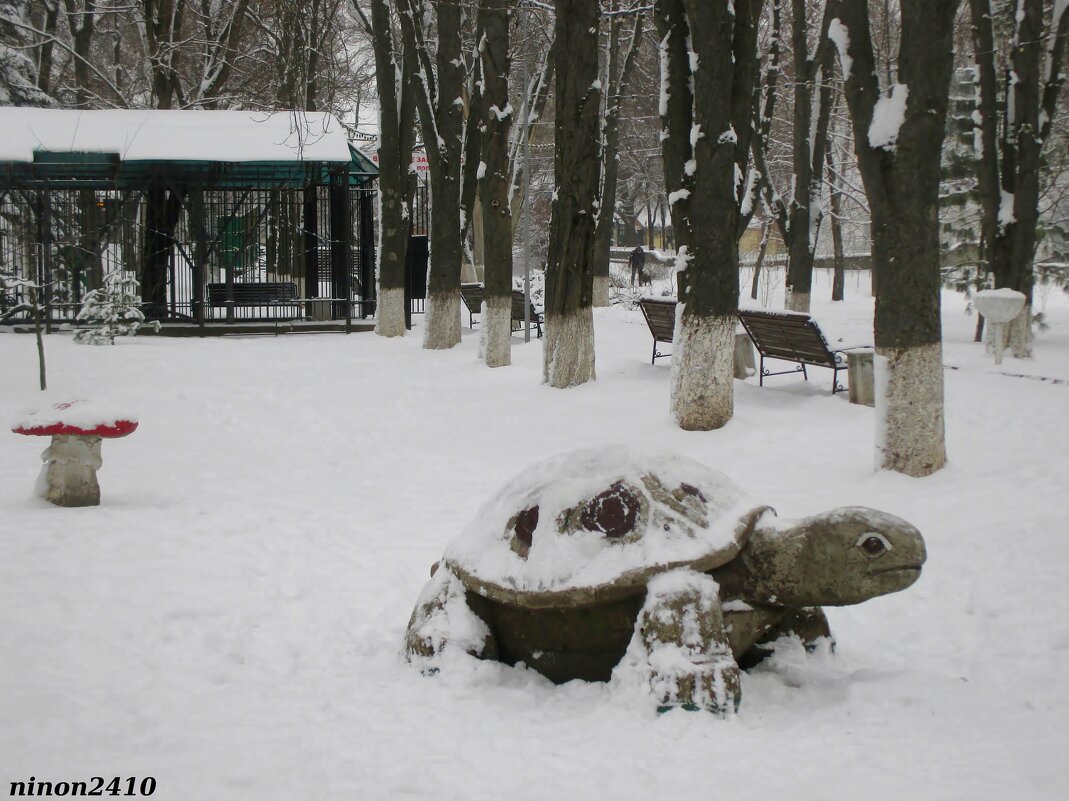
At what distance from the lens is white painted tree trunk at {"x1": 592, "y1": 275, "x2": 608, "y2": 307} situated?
25.1 m

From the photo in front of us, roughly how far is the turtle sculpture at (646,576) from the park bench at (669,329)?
26.1 ft

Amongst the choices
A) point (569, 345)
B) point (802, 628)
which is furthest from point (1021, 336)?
point (802, 628)

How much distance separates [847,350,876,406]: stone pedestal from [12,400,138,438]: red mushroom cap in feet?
21.9

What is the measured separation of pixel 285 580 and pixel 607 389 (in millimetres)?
6608

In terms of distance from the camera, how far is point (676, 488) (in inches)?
172

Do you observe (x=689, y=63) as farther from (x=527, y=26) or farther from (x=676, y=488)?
(x=527, y=26)

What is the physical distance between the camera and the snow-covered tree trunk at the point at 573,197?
39.4 ft

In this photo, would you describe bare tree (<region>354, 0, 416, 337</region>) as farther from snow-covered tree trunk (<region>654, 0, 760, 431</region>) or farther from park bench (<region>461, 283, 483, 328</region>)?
snow-covered tree trunk (<region>654, 0, 760, 431</region>)

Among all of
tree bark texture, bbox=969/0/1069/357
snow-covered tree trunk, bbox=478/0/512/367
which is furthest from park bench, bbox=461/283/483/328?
tree bark texture, bbox=969/0/1069/357

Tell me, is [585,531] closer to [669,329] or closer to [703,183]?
[703,183]

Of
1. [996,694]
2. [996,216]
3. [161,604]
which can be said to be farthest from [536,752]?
[996,216]

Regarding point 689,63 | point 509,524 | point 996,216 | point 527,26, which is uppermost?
point 527,26

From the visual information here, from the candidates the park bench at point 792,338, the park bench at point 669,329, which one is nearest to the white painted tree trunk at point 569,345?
the park bench at point 669,329

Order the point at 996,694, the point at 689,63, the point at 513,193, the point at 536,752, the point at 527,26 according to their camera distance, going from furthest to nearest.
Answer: the point at 513,193 → the point at 527,26 → the point at 689,63 → the point at 996,694 → the point at 536,752
